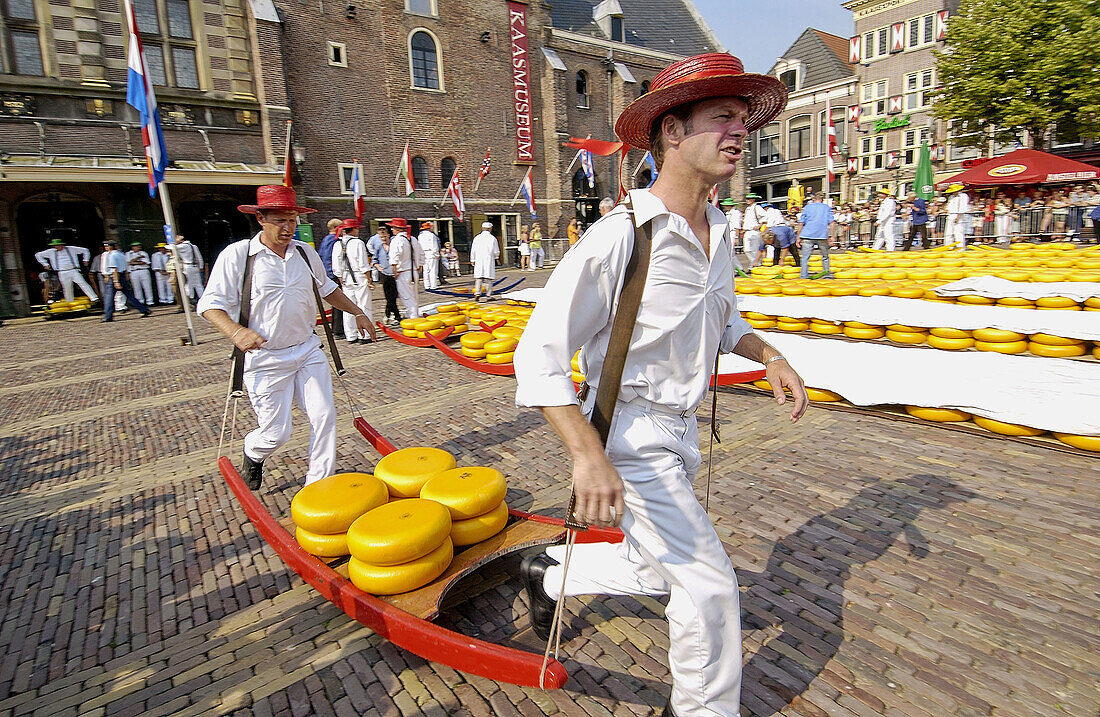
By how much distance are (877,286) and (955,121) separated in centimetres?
2582

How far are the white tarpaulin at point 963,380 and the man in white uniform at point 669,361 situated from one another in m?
3.22

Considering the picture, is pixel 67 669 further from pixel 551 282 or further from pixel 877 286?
pixel 877 286

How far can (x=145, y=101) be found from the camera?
10.3 meters

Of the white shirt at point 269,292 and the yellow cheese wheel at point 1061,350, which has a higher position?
the white shirt at point 269,292

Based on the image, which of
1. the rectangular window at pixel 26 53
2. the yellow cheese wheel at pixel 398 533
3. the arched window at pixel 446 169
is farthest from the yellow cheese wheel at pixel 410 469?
the arched window at pixel 446 169

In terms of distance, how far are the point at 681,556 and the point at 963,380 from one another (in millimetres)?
4457

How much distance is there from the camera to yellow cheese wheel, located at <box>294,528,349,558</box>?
9.89ft

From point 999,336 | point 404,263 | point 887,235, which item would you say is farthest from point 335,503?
point 887,235

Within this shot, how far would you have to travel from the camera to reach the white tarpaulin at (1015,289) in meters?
6.68

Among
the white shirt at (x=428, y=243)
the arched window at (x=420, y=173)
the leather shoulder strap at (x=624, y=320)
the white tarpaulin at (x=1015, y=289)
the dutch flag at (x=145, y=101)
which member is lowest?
the white tarpaulin at (x=1015, y=289)

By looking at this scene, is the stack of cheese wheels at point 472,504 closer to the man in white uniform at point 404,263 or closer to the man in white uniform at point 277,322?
the man in white uniform at point 277,322

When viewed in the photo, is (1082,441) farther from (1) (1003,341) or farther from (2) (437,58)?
(2) (437,58)

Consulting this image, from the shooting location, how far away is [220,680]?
261 centimetres

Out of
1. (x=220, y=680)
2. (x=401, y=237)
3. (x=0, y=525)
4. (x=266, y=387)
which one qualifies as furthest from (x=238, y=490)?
(x=401, y=237)
